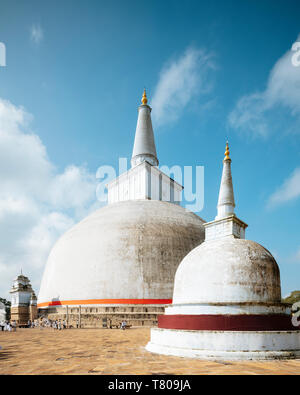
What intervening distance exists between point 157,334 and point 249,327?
311cm

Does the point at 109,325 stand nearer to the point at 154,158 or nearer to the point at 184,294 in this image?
the point at 184,294

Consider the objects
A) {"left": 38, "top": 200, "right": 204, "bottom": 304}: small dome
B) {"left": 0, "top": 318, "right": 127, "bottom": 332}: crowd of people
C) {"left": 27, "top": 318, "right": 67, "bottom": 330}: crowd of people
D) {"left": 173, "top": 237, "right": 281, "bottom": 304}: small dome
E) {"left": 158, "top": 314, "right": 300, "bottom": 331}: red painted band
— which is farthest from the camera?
{"left": 38, "top": 200, "right": 204, "bottom": 304}: small dome

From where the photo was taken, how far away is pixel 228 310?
930 cm

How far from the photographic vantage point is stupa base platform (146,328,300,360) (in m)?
8.44

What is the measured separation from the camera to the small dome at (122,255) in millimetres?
22812

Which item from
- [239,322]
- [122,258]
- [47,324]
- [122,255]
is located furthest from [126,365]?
[47,324]

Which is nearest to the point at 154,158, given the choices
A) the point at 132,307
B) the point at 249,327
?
the point at 132,307

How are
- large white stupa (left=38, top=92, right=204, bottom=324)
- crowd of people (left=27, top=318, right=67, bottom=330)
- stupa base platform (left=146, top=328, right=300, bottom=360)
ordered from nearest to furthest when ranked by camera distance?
1. stupa base platform (left=146, top=328, right=300, bottom=360)
2. crowd of people (left=27, top=318, right=67, bottom=330)
3. large white stupa (left=38, top=92, right=204, bottom=324)

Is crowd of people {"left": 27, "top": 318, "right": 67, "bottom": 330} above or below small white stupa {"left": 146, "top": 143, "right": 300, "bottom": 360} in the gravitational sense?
below

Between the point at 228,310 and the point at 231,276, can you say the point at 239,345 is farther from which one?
the point at 231,276

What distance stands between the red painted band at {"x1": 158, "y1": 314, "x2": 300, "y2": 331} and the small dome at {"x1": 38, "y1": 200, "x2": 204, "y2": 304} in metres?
13.6

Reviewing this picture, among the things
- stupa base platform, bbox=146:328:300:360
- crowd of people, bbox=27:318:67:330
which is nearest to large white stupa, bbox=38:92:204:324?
crowd of people, bbox=27:318:67:330

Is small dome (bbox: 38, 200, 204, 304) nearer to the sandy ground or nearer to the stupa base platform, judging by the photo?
the sandy ground

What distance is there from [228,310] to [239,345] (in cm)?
104
